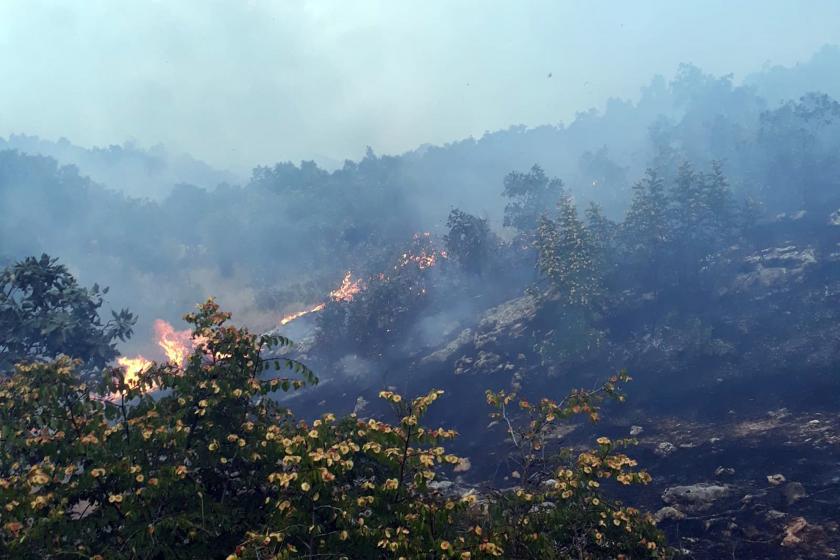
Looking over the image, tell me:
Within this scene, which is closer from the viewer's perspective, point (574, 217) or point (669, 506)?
point (669, 506)

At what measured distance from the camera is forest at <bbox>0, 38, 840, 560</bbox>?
7215 mm

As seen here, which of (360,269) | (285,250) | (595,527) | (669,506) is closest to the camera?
(595,527)

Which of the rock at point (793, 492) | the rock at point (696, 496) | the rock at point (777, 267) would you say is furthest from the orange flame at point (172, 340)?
the rock at point (793, 492)

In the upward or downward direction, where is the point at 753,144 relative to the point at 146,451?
upward

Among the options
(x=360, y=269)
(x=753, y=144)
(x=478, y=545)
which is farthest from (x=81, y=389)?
(x=753, y=144)

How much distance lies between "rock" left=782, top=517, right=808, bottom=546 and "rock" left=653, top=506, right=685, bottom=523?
118 inches

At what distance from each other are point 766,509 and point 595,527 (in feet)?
41.5

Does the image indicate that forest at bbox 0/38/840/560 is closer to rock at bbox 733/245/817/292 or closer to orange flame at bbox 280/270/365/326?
rock at bbox 733/245/817/292

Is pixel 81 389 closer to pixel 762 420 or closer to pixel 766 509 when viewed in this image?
pixel 766 509

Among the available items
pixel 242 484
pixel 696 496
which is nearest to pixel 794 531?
pixel 696 496

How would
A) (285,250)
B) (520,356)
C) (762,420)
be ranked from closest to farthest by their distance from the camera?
(762,420) → (520,356) → (285,250)

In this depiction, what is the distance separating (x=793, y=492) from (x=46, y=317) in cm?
2851

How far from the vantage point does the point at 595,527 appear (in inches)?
305

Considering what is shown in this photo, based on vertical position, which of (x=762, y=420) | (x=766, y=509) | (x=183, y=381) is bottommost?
(x=766, y=509)
